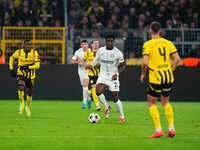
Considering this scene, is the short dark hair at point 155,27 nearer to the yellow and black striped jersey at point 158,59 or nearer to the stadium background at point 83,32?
the yellow and black striped jersey at point 158,59

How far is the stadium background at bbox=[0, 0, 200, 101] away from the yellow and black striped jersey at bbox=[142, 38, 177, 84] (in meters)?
10.4

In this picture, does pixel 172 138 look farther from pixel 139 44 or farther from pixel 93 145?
pixel 139 44

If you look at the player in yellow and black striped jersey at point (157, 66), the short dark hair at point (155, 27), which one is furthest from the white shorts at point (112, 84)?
the short dark hair at point (155, 27)

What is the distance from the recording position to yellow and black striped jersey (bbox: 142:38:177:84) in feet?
30.1

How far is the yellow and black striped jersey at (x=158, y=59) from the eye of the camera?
918cm

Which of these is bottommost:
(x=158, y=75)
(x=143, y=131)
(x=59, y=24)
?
(x=143, y=131)

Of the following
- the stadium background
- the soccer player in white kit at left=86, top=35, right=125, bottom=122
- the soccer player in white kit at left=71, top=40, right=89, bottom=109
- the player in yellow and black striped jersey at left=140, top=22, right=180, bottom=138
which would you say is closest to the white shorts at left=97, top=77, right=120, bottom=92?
the soccer player in white kit at left=86, top=35, right=125, bottom=122

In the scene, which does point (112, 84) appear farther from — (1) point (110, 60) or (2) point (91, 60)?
(2) point (91, 60)

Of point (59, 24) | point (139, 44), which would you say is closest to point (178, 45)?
point (139, 44)

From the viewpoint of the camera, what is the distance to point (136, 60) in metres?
20.6

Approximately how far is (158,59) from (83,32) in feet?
35.5

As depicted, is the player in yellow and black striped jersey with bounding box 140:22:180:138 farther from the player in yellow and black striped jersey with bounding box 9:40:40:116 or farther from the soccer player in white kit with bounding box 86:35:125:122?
the player in yellow and black striped jersey with bounding box 9:40:40:116

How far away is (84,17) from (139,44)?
2858 millimetres

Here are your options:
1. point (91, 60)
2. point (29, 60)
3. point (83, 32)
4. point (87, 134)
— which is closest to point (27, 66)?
point (29, 60)
